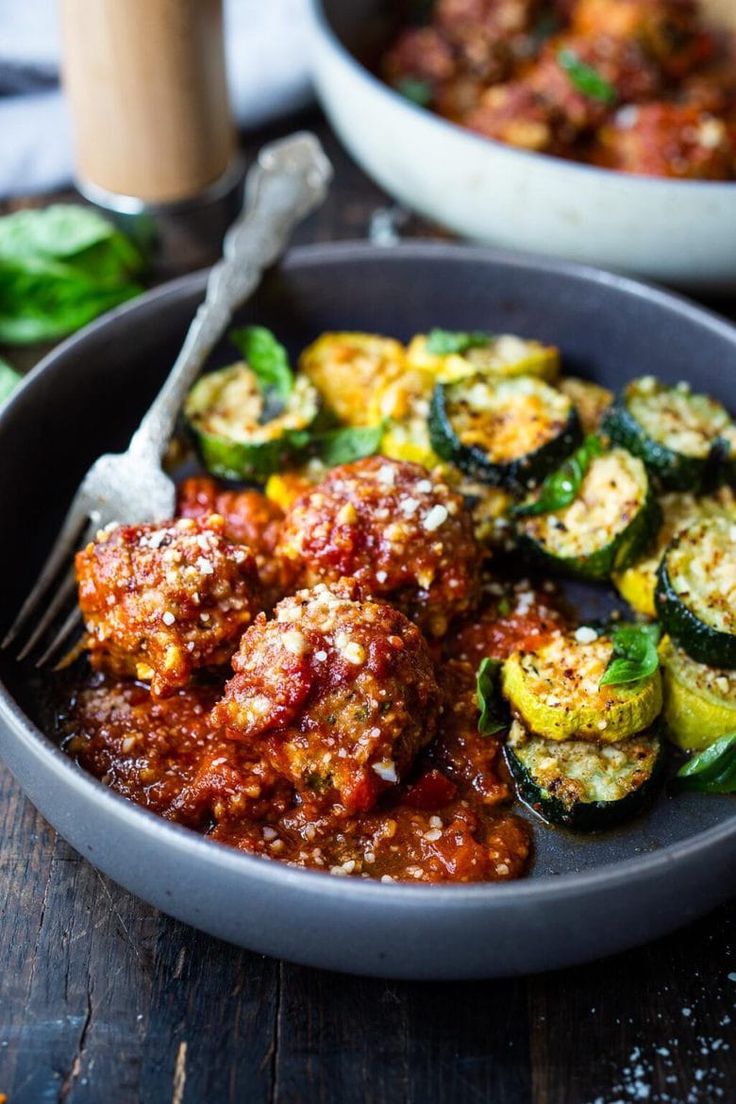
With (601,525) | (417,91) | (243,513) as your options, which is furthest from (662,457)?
(417,91)

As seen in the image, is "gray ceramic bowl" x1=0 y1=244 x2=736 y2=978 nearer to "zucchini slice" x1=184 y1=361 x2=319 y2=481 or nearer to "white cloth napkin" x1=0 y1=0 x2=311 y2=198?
"zucchini slice" x1=184 y1=361 x2=319 y2=481

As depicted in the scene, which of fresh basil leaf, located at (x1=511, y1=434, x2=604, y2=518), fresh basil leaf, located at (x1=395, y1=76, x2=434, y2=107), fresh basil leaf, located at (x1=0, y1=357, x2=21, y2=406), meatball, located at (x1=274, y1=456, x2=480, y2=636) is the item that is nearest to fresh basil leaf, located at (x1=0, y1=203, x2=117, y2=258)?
fresh basil leaf, located at (x1=0, y1=357, x2=21, y2=406)

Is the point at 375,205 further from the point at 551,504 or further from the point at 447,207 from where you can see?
the point at 551,504

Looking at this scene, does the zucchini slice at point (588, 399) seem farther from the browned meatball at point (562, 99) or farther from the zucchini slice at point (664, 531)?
the browned meatball at point (562, 99)

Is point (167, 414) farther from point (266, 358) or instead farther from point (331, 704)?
point (331, 704)

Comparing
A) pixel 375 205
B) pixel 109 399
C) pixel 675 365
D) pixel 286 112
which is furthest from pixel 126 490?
pixel 286 112
